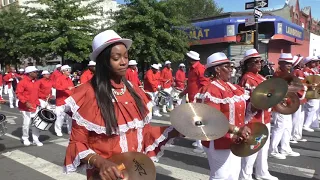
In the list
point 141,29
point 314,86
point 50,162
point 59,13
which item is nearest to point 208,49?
point 141,29

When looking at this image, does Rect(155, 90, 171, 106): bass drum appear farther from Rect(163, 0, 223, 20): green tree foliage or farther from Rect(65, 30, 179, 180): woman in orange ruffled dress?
Rect(163, 0, 223, 20): green tree foliage

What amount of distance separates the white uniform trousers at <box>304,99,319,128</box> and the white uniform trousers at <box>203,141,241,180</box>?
601cm

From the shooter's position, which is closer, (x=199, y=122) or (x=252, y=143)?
(x=199, y=122)

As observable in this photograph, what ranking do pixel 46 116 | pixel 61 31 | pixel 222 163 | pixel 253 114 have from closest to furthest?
1. pixel 222 163
2. pixel 253 114
3. pixel 46 116
4. pixel 61 31

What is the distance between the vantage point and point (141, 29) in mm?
20500

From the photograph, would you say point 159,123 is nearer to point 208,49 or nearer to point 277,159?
point 277,159

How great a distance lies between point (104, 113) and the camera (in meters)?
2.34

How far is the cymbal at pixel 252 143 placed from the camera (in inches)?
134

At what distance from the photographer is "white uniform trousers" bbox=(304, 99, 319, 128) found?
885 centimetres

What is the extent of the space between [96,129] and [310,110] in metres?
7.95

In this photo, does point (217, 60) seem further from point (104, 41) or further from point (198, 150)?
point (198, 150)

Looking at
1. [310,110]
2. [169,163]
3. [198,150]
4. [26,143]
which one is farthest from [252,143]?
[26,143]

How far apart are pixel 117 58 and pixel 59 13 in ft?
72.4

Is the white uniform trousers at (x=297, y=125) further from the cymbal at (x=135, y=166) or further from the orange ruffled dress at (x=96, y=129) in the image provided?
the cymbal at (x=135, y=166)
